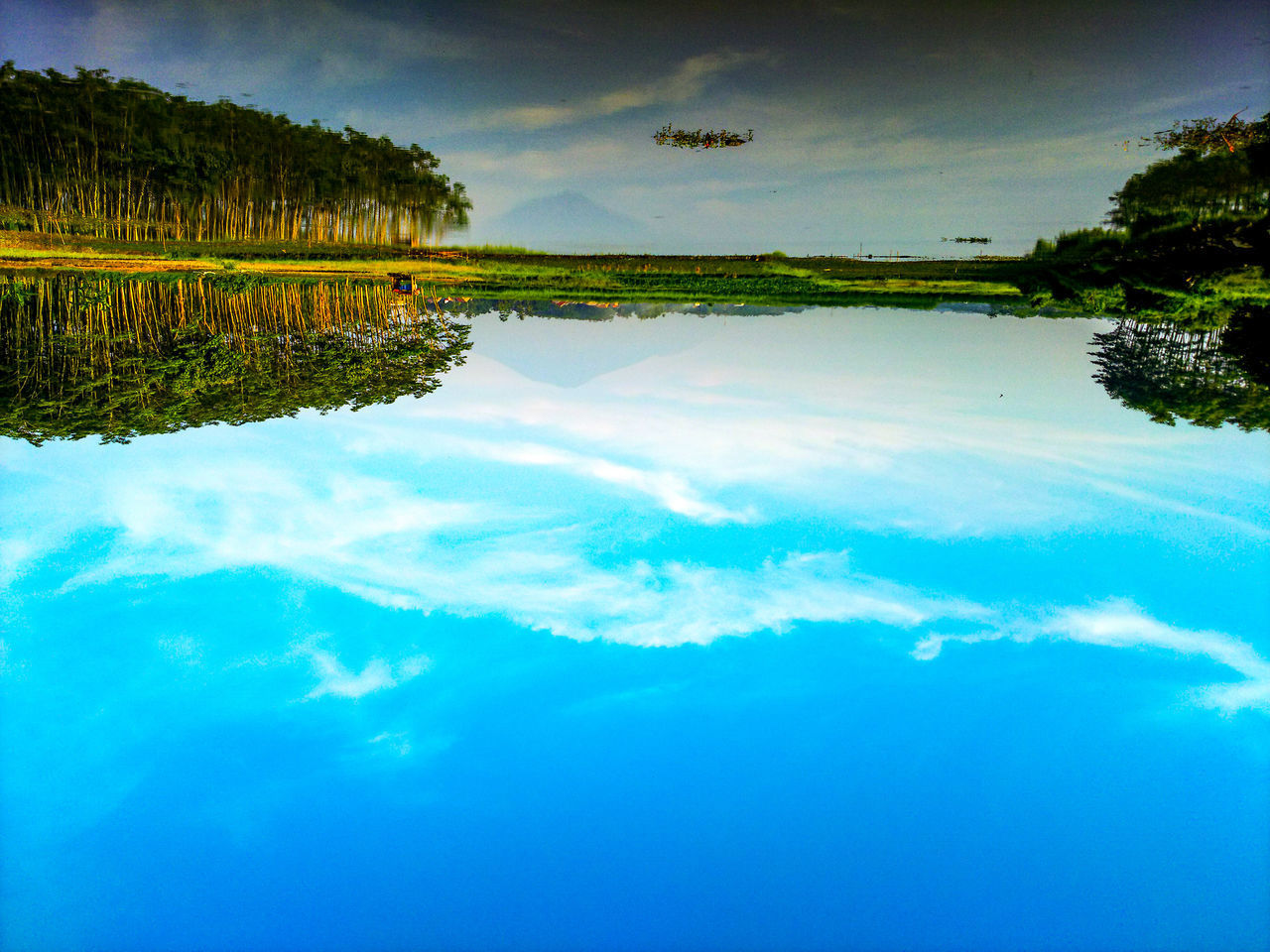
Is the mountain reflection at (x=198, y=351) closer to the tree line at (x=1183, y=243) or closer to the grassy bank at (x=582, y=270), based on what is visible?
the grassy bank at (x=582, y=270)

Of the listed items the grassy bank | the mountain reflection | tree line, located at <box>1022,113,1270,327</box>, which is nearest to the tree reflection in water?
tree line, located at <box>1022,113,1270,327</box>

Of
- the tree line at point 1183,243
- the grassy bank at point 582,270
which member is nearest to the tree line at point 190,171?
the grassy bank at point 582,270

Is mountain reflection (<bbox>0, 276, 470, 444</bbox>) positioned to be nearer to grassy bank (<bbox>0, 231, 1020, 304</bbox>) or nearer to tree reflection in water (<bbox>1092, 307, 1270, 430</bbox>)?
grassy bank (<bbox>0, 231, 1020, 304</bbox>)

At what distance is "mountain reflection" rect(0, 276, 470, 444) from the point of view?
→ 16609 millimetres

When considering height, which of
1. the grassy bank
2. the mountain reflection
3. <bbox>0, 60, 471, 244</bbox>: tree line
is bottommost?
the mountain reflection

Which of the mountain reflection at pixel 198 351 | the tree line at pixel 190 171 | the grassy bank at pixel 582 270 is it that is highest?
the tree line at pixel 190 171

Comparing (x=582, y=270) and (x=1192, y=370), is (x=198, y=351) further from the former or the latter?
(x=1192, y=370)

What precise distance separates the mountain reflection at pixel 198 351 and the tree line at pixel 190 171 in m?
6.58

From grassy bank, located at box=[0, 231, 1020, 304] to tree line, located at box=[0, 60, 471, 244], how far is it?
254cm

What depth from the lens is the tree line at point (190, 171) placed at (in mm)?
26500

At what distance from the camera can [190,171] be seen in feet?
91.7

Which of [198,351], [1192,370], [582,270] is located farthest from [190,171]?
[1192,370]

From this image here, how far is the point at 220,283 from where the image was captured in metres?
23.3

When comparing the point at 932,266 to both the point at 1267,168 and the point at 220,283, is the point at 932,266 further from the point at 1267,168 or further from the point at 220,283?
the point at 220,283
